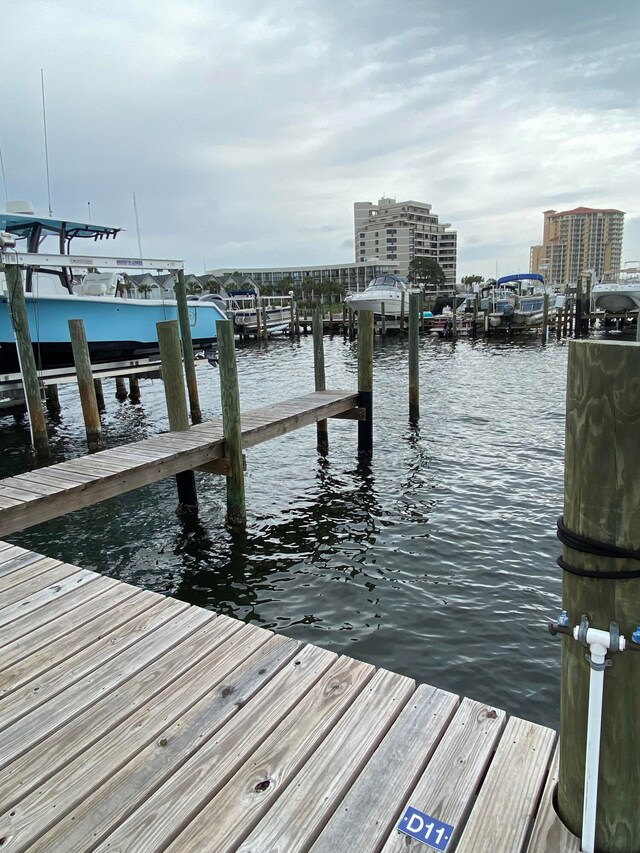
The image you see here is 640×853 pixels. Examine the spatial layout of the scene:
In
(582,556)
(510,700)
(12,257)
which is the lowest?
(510,700)

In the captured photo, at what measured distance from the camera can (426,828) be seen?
1863mm

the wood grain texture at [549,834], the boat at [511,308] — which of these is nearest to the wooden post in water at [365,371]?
the wood grain texture at [549,834]

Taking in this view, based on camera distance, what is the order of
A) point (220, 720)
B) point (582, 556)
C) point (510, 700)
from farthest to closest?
point (510, 700) < point (220, 720) < point (582, 556)

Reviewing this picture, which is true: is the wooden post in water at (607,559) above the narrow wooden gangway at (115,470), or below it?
above

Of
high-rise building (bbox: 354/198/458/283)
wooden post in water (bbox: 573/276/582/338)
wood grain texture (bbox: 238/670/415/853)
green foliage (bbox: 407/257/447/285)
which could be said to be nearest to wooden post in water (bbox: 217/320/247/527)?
wood grain texture (bbox: 238/670/415/853)

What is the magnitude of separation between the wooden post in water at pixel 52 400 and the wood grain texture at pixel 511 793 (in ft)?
46.3

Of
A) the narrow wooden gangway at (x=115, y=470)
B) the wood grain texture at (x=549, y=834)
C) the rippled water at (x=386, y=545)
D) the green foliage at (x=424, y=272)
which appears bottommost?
the rippled water at (x=386, y=545)

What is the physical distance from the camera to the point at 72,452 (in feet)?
35.3

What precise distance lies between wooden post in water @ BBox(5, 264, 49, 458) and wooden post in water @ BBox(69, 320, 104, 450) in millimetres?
710

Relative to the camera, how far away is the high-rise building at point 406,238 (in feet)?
409

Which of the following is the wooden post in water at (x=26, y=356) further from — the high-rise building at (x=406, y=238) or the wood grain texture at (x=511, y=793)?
the high-rise building at (x=406, y=238)

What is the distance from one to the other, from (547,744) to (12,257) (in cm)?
1043

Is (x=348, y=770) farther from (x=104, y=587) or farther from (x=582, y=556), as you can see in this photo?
(x=104, y=587)

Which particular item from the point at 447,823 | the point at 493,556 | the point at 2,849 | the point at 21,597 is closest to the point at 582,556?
the point at 447,823
